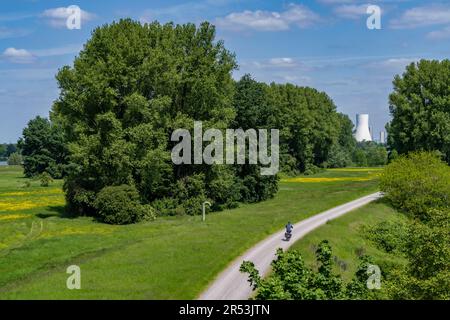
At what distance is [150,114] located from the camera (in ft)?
196

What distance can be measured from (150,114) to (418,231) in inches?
1325

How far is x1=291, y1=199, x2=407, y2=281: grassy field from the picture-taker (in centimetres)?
4009

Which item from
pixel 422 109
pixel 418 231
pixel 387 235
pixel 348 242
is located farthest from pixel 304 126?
pixel 418 231

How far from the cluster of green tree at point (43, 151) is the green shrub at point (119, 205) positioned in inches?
2584

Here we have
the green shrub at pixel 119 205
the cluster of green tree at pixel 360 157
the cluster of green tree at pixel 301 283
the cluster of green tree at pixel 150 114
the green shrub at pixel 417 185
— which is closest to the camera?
the cluster of green tree at pixel 301 283

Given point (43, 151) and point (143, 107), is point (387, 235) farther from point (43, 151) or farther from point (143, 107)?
point (43, 151)

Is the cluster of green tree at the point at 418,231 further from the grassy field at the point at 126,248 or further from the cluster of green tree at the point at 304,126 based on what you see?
the cluster of green tree at the point at 304,126

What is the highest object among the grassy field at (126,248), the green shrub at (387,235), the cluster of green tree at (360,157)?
the cluster of green tree at (360,157)

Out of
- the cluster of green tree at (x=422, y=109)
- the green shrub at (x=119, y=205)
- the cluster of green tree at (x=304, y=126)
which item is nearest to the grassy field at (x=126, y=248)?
the green shrub at (x=119, y=205)

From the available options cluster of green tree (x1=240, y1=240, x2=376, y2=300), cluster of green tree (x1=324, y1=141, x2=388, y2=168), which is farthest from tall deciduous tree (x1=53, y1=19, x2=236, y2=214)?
cluster of green tree (x1=324, y1=141, x2=388, y2=168)

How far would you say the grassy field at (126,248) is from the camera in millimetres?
29656

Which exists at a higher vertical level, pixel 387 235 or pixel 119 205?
pixel 119 205

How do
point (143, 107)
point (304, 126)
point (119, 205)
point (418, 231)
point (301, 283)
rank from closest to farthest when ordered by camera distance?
point (301, 283), point (418, 231), point (119, 205), point (143, 107), point (304, 126)
